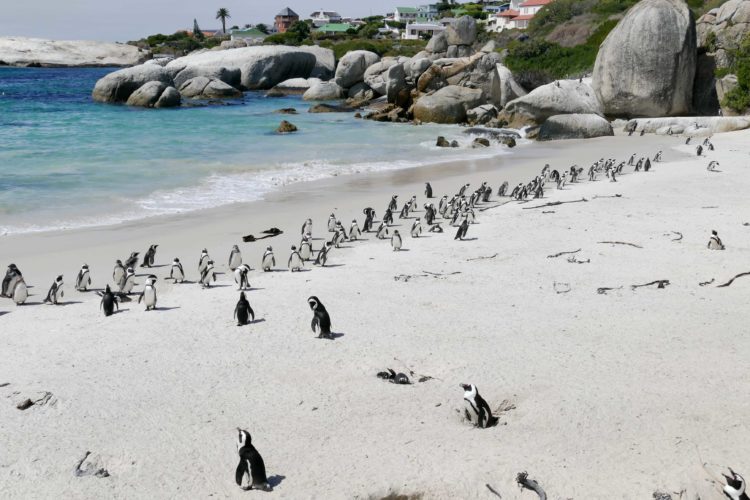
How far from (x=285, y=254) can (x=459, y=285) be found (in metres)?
3.75

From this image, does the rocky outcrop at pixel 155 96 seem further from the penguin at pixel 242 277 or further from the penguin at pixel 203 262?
the penguin at pixel 242 277

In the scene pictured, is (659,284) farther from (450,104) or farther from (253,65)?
(253,65)

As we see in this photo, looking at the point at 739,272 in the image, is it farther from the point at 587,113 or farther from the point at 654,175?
the point at 587,113

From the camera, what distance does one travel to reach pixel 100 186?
66.4 feet

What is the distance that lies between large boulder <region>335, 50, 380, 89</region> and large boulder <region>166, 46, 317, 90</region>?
1040cm

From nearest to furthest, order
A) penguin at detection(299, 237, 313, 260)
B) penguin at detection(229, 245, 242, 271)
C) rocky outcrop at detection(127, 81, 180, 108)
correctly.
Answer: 1. penguin at detection(229, 245, 242, 271)
2. penguin at detection(299, 237, 313, 260)
3. rocky outcrop at detection(127, 81, 180, 108)

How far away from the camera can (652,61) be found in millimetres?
31531

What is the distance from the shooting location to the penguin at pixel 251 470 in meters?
5.58

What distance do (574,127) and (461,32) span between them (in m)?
20.4

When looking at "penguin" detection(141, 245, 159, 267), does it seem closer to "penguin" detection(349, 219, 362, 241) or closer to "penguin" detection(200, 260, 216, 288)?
"penguin" detection(200, 260, 216, 288)

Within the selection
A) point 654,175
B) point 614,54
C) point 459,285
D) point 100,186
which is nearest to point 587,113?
point 614,54

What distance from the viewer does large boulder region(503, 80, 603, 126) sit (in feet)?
107

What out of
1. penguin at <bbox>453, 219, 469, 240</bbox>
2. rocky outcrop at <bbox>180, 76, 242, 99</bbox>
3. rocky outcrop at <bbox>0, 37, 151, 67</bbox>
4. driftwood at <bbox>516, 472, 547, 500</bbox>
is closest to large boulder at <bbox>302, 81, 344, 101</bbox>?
rocky outcrop at <bbox>180, 76, 242, 99</bbox>

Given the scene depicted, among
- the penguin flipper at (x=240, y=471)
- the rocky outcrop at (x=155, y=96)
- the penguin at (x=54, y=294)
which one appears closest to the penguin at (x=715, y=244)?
the penguin flipper at (x=240, y=471)
